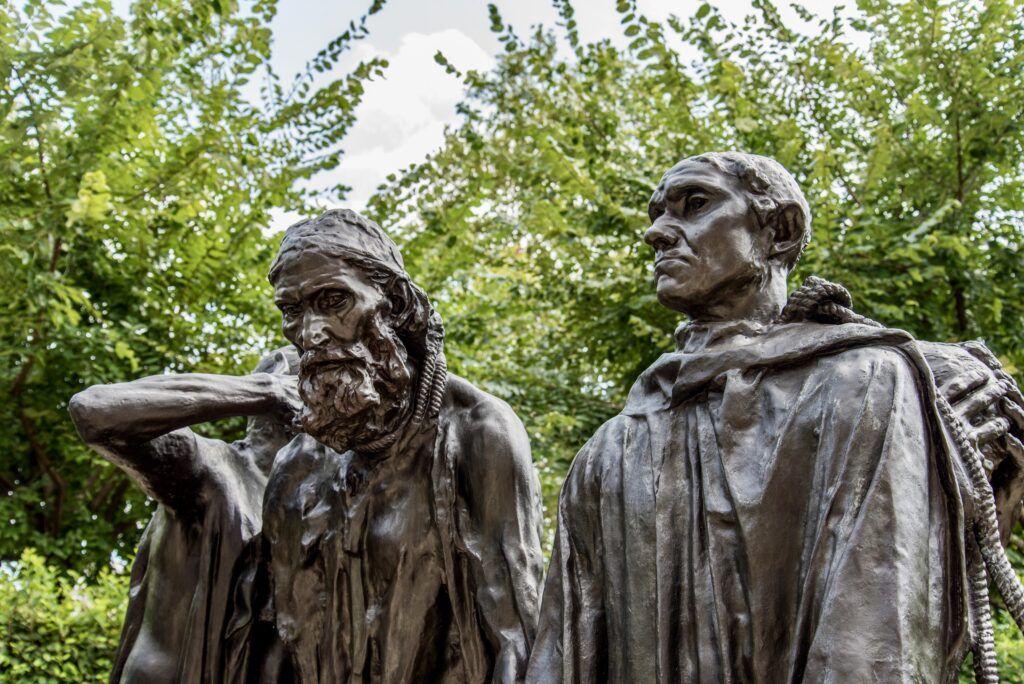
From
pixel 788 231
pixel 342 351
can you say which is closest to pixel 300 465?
pixel 342 351

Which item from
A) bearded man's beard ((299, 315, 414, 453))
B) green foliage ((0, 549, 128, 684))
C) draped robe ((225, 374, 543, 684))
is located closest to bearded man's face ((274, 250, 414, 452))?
bearded man's beard ((299, 315, 414, 453))

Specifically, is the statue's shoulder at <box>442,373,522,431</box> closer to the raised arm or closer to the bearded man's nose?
the bearded man's nose

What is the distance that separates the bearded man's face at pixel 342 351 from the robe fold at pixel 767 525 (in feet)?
3.71

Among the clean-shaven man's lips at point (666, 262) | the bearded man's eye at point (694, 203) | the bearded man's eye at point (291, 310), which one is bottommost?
the clean-shaven man's lips at point (666, 262)

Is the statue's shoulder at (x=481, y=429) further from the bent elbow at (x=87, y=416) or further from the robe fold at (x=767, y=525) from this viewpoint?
the bent elbow at (x=87, y=416)

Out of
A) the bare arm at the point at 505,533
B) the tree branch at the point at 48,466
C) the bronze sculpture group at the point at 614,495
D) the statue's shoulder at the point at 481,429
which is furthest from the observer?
the tree branch at the point at 48,466

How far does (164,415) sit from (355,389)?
692 mm

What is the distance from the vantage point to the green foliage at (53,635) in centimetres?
751

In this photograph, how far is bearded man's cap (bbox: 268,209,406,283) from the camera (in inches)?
202

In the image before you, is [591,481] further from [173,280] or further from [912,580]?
[173,280]

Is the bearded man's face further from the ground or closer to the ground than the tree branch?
closer to the ground

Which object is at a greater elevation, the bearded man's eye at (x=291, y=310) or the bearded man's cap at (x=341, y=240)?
the bearded man's cap at (x=341, y=240)

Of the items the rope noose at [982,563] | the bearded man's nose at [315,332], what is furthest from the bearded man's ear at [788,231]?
the bearded man's nose at [315,332]

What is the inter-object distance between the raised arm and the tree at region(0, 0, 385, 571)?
131 inches
